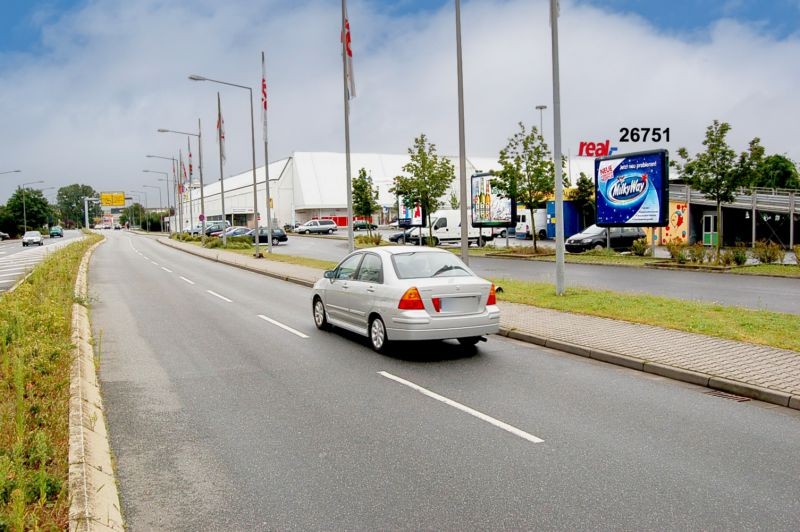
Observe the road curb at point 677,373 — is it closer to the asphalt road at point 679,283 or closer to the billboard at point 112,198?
the asphalt road at point 679,283

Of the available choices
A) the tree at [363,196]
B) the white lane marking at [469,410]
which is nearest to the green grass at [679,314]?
the white lane marking at [469,410]

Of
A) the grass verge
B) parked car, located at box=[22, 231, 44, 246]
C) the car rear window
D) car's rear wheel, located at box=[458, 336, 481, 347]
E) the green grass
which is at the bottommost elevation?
car's rear wheel, located at box=[458, 336, 481, 347]

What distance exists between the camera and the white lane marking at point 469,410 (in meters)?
5.94

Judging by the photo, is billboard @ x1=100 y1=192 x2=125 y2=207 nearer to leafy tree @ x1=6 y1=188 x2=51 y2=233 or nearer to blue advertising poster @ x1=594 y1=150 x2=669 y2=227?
leafy tree @ x1=6 y1=188 x2=51 y2=233

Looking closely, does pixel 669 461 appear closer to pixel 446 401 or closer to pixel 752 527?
pixel 752 527

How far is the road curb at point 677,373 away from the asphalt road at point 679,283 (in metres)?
5.86

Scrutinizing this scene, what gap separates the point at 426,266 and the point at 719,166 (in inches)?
755

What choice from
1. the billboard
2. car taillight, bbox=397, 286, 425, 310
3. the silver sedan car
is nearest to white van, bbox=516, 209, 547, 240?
the silver sedan car

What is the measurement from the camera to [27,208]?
98.0 m

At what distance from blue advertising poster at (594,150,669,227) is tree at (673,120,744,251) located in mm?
1927

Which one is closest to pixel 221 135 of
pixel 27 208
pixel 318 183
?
pixel 318 183

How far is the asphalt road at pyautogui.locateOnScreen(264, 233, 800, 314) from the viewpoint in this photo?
1521 centimetres

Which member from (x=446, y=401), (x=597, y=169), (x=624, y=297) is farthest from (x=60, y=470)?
(x=597, y=169)

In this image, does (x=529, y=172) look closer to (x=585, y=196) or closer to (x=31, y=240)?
(x=585, y=196)
